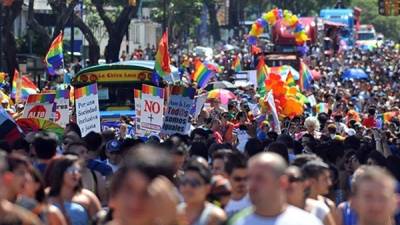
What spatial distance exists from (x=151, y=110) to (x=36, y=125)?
183 cm

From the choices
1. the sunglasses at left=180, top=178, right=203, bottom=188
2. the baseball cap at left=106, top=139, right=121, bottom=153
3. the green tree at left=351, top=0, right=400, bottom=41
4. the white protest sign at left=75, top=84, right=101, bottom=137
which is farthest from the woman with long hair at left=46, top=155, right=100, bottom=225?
the green tree at left=351, top=0, right=400, bottom=41

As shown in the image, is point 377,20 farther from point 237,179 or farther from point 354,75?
point 237,179

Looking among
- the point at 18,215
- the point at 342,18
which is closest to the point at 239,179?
the point at 18,215

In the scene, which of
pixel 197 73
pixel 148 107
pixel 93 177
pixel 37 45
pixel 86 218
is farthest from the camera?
pixel 37 45

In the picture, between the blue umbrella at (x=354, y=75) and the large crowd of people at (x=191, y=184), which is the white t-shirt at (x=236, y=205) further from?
the blue umbrella at (x=354, y=75)

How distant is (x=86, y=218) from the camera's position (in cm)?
996

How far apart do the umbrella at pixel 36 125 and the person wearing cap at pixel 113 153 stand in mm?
4520

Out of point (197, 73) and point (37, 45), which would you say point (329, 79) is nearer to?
point (37, 45)

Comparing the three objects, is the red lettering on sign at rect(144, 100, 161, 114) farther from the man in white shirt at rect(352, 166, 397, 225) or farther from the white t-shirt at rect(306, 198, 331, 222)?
the man in white shirt at rect(352, 166, 397, 225)

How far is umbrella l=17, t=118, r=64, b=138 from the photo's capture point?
18828 mm

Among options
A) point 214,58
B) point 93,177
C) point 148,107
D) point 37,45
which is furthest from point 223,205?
point 214,58

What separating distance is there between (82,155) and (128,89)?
1560 centimetres

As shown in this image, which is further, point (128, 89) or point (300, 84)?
point (300, 84)

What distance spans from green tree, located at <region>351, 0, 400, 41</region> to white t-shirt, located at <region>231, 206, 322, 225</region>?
137m
